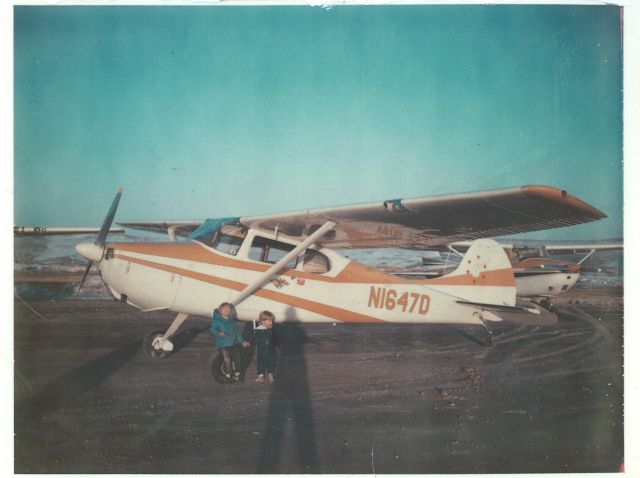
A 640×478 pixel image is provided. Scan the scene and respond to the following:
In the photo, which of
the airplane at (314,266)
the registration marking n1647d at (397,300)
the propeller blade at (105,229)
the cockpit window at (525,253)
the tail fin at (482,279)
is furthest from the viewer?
the cockpit window at (525,253)

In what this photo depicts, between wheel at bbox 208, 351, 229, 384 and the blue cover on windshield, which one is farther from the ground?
the blue cover on windshield

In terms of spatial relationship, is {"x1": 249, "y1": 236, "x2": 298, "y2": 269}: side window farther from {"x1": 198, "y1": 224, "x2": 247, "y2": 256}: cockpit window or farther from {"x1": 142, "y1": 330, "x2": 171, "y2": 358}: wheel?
{"x1": 142, "y1": 330, "x2": 171, "y2": 358}: wheel

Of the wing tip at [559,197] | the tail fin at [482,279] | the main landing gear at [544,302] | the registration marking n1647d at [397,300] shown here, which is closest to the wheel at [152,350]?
the registration marking n1647d at [397,300]

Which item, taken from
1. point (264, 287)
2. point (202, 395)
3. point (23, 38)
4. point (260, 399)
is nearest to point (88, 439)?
point (202, 395)

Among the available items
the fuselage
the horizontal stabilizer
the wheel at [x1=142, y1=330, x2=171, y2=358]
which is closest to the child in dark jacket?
the fuselage

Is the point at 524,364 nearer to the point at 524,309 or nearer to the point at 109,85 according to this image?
the point at 524,309

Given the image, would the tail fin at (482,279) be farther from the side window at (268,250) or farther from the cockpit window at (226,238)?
the cockpit window at (226,238)
